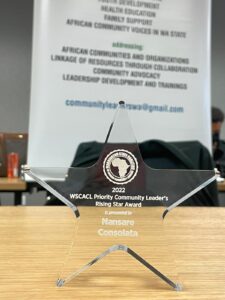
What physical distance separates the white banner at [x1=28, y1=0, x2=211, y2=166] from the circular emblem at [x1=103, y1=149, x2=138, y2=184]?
Result: 1585mm

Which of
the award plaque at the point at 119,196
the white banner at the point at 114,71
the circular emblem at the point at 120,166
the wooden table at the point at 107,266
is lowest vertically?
the wooden table at the point at 107,266

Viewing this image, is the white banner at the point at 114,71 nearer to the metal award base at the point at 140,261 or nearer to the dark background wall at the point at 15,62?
the metal award base at the point at 140,261

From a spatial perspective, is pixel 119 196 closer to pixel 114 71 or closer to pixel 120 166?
pixel 120 166

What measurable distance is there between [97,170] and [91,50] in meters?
1.74

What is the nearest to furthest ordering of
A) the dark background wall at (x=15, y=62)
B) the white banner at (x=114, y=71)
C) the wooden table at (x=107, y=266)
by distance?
the wooden table at (x=107, y=266), the white banner at (x=114, y=71), the dark background wall at (x=15, y=62)

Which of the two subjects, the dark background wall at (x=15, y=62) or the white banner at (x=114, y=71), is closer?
the white banner at (x=114, y=71)

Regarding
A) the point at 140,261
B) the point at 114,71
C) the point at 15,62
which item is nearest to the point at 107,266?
the point at 140,261

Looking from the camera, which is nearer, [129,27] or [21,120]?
[129,27]

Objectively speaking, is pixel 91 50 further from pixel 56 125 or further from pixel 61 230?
pixel 61 230

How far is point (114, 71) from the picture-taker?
83.1 inches

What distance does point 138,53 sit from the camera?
214 centimetres

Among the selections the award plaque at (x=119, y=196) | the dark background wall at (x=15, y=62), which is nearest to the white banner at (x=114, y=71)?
the award plaque at (x=119, y=196)

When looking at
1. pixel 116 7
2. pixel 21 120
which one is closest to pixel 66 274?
pixel 116 7

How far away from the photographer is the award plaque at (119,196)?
1.37ft
